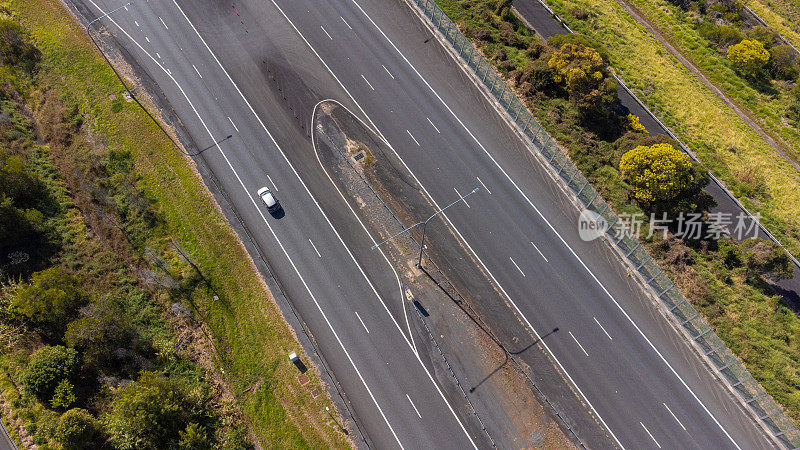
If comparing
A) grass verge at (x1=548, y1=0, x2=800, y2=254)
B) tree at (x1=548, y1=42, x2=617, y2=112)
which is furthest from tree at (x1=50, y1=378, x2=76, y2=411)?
grass verge at (x1=548, y1=0, x2=800, y2=254)

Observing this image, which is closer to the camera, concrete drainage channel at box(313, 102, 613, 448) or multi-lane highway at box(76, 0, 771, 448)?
concrete drainage channel at box(313, 102, 613, 448)

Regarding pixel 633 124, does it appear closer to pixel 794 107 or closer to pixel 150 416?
pixel 794 107

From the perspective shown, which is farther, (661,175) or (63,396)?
(661,175)

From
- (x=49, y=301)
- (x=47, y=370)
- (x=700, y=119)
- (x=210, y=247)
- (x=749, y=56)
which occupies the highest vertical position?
(x=49, y=301)

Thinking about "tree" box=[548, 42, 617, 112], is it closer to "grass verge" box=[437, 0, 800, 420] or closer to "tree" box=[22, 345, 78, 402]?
"grass verge" box=[437, 0, 800, 420]

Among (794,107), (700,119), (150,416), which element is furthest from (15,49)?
(794,107)

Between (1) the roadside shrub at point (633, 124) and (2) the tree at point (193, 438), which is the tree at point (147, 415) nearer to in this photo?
(2) the tree at point (193, 438)
